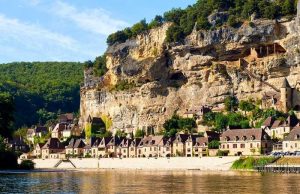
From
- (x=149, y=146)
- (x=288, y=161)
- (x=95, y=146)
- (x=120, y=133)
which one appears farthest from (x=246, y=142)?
(x=120, y=133)

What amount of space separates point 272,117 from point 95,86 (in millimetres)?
48808

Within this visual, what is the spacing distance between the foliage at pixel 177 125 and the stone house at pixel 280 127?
16884 mm

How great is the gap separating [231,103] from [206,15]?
63.2ft

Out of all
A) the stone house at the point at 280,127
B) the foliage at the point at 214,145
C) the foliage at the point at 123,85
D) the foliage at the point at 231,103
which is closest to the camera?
the stone house at the point at 280,127

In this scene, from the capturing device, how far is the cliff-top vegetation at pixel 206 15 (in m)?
104

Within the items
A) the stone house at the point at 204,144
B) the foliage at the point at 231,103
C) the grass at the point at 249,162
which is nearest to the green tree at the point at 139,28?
the foliage at the point at 231,103

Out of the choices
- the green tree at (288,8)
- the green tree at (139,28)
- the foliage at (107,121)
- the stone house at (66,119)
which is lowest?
the foliage at (107,121)

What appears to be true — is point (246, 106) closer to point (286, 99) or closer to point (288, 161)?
point (286, 99)

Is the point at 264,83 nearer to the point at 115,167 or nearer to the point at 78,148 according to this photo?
the point at 115,167

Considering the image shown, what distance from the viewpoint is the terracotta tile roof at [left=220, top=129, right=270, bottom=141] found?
85.6 m

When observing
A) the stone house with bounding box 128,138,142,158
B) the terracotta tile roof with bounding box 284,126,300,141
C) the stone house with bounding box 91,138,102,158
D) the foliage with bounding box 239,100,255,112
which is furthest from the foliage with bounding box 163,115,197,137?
the terracotta tile roof with bounding box 284,126,300,141

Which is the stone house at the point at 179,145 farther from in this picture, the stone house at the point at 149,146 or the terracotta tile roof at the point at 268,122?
the terracotta tile roof at the point at 268,122

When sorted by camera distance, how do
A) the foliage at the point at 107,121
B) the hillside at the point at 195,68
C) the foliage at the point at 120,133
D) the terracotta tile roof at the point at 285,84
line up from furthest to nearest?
1. the foliage at the point at 107,121
2. the foliage at the point at 120,133
3. the hillside at the point at 195,68
4. the terracotta tile roof at the point at 285,84

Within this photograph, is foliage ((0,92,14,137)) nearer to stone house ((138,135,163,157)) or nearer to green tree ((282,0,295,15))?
stone house ((138,135,163,157))
